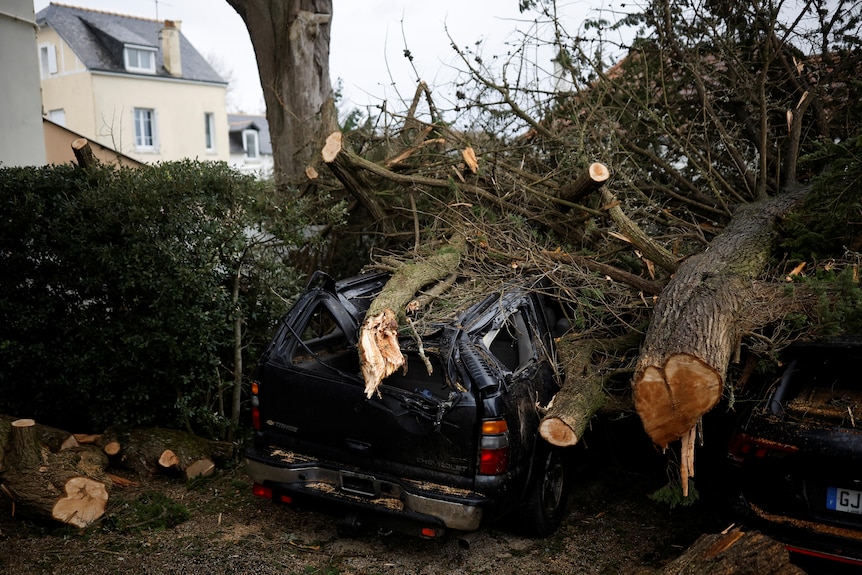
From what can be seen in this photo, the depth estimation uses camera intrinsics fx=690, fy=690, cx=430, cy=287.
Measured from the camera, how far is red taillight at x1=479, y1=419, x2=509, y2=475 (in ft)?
13.5

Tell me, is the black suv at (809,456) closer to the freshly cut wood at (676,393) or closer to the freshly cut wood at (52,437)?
the freshly cut wood at (676,393)

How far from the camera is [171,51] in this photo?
3453 centimetres

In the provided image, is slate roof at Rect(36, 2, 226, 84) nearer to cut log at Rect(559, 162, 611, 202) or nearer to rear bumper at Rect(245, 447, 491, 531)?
cut log at Rect(559, 162, 611, 202)

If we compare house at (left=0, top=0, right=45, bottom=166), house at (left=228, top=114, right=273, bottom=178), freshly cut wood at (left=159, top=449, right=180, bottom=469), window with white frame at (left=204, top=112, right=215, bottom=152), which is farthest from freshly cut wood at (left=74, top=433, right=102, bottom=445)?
house at (left=228, top=114, right=273, bottom=178)

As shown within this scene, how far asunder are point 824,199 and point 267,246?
4.74 m

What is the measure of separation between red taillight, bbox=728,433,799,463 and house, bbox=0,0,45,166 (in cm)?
1152

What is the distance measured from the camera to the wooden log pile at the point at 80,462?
190 inches

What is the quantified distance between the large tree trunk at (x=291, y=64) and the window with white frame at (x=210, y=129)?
91.5 feet

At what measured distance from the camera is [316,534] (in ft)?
16.1

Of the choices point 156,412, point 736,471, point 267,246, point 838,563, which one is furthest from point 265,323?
point 838,563

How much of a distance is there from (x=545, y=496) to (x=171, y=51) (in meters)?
35.3

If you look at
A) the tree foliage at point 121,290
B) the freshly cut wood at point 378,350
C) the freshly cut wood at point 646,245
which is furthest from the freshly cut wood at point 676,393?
the tree foliage at point 121,290

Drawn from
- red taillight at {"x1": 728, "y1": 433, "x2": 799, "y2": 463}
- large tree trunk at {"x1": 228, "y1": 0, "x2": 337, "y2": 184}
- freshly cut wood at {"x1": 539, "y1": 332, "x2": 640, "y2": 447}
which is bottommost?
red taillight at {"x1": 728, "y1": 433, "x2": 799, "y2": 463}

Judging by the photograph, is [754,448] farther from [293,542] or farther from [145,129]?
[145,129]
